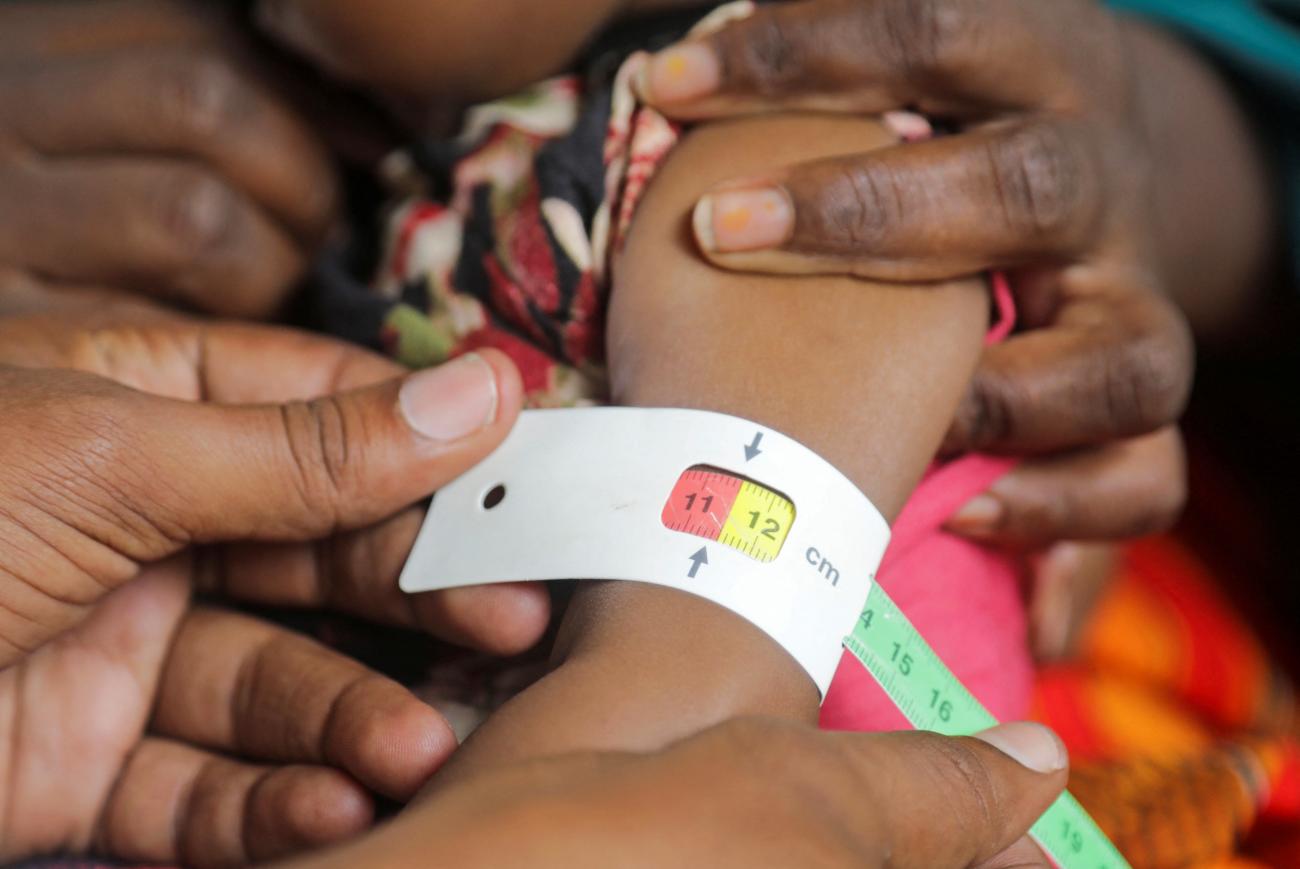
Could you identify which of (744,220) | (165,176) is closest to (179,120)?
(165,176)

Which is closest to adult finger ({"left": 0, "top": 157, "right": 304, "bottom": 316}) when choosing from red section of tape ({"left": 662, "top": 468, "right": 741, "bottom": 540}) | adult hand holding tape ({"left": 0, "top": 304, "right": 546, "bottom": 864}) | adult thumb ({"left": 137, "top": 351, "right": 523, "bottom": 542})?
adult hand holding tape ({"left": 0, "top": 304, "right": 546, "bottom": 864})

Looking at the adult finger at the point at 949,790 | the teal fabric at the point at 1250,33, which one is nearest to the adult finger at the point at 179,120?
the adult finger at the point at 949,790

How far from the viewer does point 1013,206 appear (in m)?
0.94

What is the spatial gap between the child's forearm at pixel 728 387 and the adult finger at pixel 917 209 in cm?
3

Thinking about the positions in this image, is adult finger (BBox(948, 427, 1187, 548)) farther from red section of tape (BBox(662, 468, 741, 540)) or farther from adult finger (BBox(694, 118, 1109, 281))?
red section of tape (BBox(662, 468, 741, 540))

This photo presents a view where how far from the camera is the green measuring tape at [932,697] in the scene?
2.44ft

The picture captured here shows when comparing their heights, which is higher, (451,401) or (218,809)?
(451,401)

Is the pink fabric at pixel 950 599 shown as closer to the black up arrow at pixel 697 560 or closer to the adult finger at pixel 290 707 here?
the black up arrow at pixel 697 560

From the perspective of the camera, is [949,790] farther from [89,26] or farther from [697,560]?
[89,26]

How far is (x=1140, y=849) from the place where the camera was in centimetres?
106

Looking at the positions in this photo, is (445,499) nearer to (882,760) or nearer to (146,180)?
(882,760)

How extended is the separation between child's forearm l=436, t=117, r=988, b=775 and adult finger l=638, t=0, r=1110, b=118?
0.03 m

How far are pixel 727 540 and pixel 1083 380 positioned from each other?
0.46 meters

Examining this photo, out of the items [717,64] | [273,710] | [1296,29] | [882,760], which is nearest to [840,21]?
[717,64]
